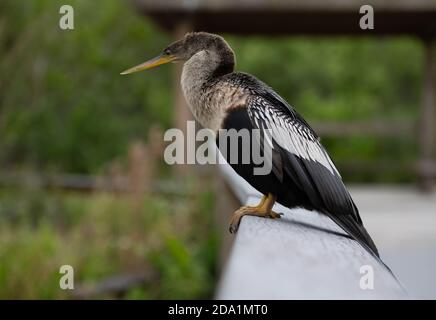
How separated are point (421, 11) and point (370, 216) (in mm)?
2461

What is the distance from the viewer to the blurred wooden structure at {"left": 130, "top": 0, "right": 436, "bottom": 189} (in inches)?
286

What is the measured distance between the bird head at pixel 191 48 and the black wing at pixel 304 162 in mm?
216

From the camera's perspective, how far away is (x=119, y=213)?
19.7ft

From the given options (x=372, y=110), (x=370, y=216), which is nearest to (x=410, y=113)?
(x=372, y=110)

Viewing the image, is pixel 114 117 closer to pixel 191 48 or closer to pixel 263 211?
pixel 191 48

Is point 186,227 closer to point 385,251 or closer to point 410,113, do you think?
point 385,251

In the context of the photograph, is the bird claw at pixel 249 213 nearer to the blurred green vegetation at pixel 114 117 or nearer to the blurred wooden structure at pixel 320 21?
the blurred green vegetation at pixel 114 117

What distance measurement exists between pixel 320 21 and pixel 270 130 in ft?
22.2

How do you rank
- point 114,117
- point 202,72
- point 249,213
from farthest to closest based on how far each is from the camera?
point 114,117 < point 202,72 < point 249,213

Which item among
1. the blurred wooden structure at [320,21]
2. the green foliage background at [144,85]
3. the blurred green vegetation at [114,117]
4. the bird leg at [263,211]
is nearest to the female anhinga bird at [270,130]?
the bird leg at [263,211]

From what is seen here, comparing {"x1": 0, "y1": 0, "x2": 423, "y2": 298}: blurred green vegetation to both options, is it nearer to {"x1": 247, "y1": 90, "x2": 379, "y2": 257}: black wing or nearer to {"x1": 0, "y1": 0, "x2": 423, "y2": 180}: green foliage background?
{"x1": 0, "y1": 0, "x2": 423, "y2": 180}: green foliage background

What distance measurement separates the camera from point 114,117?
15.4m

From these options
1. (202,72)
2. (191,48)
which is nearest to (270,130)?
(202,72)

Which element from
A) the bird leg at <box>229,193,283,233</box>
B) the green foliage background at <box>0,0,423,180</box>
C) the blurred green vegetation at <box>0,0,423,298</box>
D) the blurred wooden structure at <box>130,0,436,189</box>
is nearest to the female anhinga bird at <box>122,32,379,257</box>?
the bird leg at <box>229,193,283,233</box>
